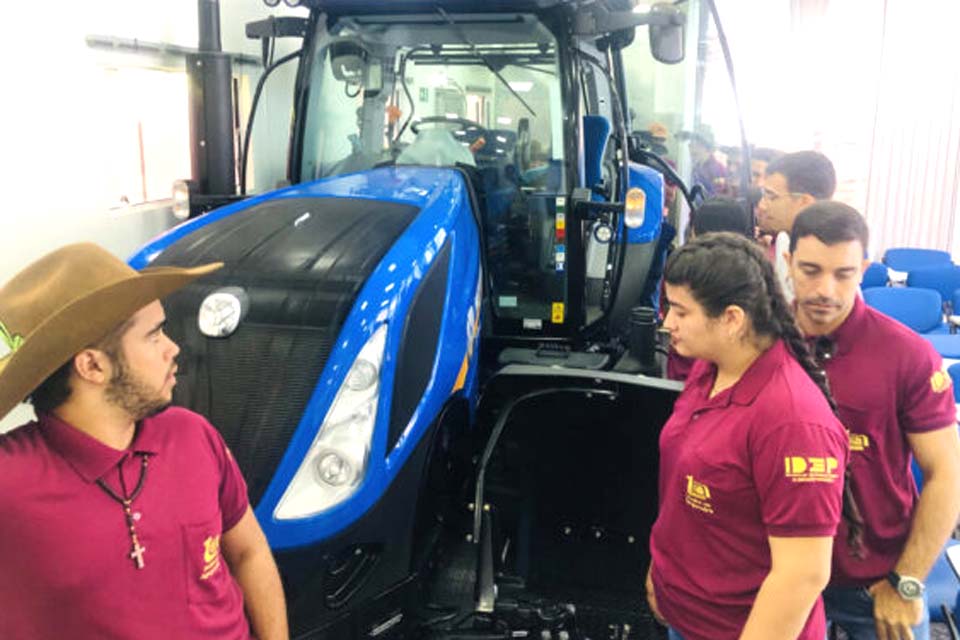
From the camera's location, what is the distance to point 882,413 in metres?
1.86

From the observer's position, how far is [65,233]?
3.90 m

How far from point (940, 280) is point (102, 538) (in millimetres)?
6118

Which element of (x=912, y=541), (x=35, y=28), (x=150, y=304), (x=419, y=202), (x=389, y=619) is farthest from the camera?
(x=35, y=28)

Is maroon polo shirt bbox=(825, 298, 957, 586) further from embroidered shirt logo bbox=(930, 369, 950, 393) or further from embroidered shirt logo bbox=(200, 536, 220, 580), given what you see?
embroidered shirt logo bbox=(200, 536, 220, 580)

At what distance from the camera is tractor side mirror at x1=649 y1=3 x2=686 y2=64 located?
319 cm

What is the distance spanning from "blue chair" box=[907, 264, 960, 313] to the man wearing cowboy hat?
5.84 metres

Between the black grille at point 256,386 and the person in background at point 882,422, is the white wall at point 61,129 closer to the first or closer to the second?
the black grille at point 256,386

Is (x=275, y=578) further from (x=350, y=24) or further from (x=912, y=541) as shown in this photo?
(x=350, y=24)

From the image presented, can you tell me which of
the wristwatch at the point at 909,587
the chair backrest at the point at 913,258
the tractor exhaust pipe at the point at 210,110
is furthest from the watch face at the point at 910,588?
the chair backrest at the point at 913,258

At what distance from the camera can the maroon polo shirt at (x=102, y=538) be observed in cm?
127

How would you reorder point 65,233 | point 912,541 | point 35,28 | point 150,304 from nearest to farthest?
point 150,304
point 912,541
point 35,28
point 65,233

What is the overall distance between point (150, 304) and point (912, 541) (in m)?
1.59

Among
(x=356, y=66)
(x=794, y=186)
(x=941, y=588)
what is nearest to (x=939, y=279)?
(x=794, y=186)

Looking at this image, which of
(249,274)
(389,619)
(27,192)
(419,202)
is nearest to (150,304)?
A: (249,274)
